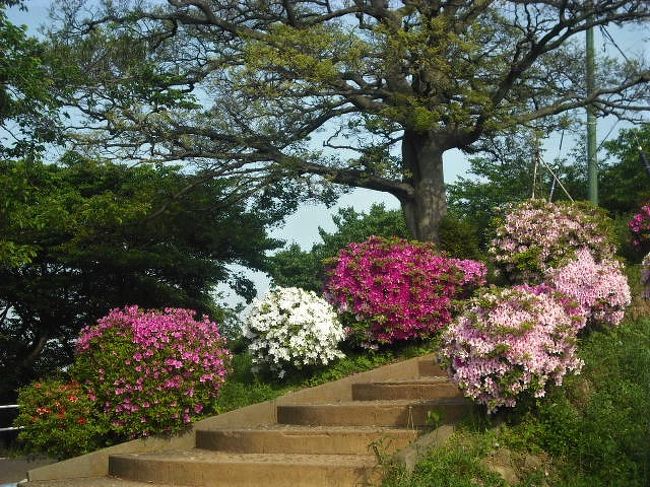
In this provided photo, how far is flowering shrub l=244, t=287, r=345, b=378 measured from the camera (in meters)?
10.0

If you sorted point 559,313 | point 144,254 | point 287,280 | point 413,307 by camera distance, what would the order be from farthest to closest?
1. point 287,280
2. point 144,254
3. point 413,307
4. point 559,313

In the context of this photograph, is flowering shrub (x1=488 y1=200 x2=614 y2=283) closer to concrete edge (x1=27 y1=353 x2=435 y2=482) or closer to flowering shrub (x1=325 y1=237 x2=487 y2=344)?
flowering shrub (x1=325 y1=237 x2=487 y2=344)

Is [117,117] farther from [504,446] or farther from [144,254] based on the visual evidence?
[504,446]

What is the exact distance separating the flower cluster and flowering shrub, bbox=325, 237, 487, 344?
3.89m

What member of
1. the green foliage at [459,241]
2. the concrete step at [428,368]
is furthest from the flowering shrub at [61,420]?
the green foliage at [459,241]

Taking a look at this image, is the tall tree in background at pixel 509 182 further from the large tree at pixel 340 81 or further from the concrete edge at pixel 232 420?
the concrete edge at pixel 232 420

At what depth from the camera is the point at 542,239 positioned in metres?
11.4

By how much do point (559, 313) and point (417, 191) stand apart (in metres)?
9.86

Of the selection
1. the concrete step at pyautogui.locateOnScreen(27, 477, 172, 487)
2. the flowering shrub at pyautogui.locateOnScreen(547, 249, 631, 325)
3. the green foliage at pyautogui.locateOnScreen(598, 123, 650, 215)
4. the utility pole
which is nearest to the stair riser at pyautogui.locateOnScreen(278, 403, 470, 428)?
the concrete step at pyautogui.locateOnScreen(27, 477, 172, 487)

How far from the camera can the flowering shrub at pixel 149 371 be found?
8.77 metres

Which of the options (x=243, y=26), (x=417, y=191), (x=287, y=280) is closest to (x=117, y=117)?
(x=243, y=26)

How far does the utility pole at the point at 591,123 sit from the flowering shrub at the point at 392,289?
4381 millimetres

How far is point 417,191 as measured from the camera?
1669 centimetres

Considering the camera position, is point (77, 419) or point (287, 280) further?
point (287, 280)
